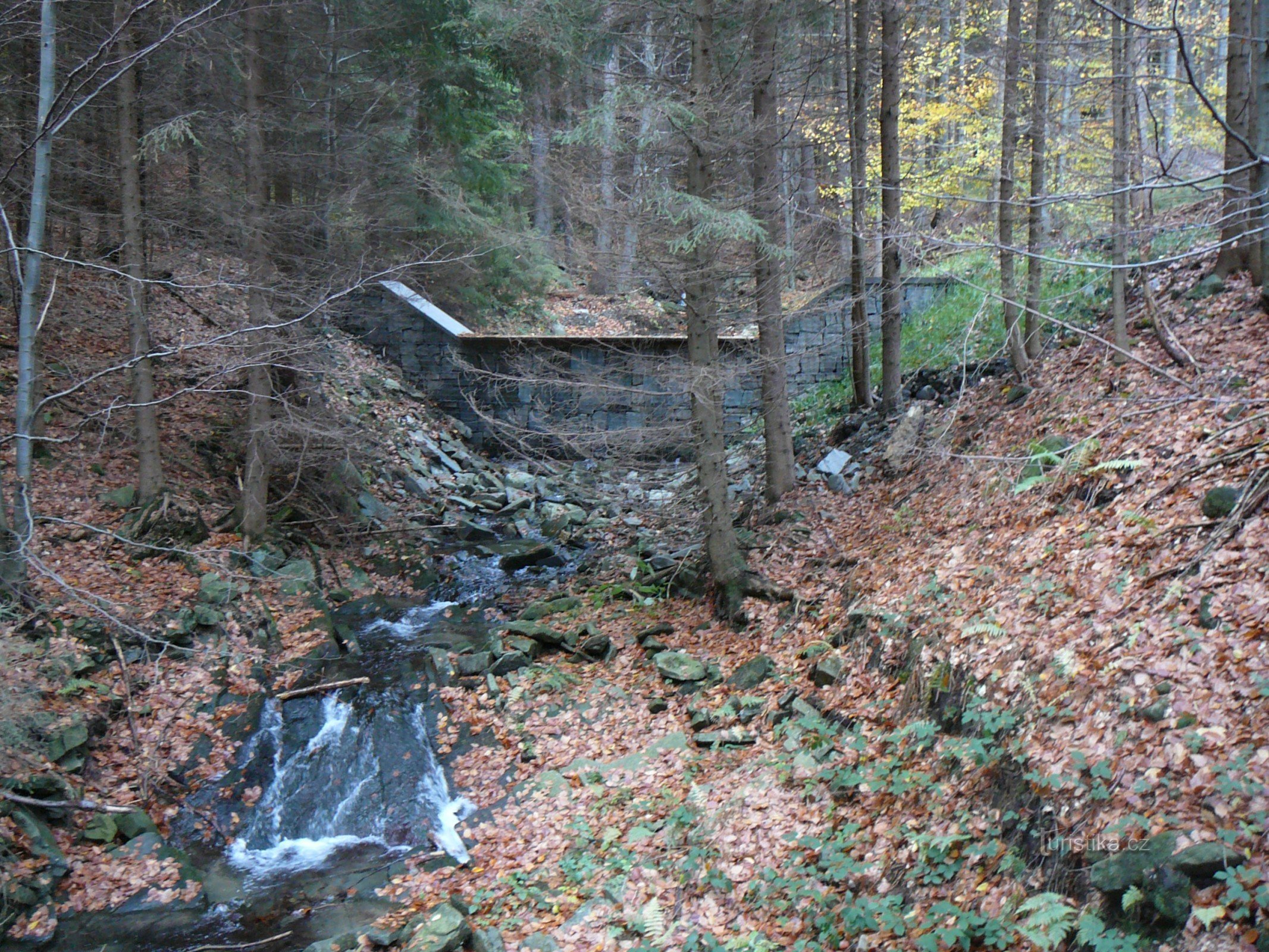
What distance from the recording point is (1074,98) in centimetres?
1016

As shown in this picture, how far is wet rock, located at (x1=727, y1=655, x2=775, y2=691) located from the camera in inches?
313

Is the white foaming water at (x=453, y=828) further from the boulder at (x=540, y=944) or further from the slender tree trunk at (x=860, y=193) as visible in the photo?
the slender tree trunk at (x=860, y=193)

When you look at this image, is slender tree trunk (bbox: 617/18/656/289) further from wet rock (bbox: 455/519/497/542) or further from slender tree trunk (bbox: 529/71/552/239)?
wet rock (bbox: 455/519/497/542)

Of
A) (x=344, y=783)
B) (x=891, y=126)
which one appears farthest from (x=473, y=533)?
(x=891, y=126)

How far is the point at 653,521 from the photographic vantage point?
1130 centimetres

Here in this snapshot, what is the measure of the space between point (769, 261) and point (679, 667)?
474cm

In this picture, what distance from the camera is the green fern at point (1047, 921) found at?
3740 millimetres

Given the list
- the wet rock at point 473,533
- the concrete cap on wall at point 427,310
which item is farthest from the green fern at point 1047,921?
the concrete cap on wall at point 427,310

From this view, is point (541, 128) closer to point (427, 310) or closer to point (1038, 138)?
point (1038, 138)

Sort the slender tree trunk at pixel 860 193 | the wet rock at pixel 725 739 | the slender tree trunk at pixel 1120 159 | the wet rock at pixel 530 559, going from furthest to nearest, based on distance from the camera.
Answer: the wet rock at pixel 530 559 < the slender tree trunk at pixel 860 193 < the slender tree trunk at pixel 1120 159 < the wet rock at pixel 725 739

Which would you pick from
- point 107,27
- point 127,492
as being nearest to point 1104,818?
point 127,492

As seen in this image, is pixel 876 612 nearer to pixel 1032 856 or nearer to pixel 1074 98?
pixel 1032 856

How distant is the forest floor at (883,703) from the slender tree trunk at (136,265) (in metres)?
0.56

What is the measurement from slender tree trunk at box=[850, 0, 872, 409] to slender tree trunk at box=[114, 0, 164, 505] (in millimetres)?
8529
